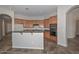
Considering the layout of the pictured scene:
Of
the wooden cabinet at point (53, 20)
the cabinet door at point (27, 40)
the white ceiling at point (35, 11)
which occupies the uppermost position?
the white ceiling at point (35, 11)

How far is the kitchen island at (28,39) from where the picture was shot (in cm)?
264

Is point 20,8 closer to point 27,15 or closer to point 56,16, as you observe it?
point 27,15

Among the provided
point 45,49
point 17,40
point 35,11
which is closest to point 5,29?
point 17,40

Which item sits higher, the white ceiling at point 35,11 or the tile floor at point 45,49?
the white ceiling at point 35,11

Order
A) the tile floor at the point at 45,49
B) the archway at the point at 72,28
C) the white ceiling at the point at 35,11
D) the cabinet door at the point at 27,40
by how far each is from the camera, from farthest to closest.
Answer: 1. the cabinet door at the point at 27,40
2. the archway at the point at 72,28
3. the tile floor at the point at 45,49
4. the white ceiling at the point at 35,11

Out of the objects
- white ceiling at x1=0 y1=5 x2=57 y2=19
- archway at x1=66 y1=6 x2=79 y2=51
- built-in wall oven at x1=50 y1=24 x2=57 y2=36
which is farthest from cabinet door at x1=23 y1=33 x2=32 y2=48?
archway at x1=66 y1=6 x2=79 y2=51

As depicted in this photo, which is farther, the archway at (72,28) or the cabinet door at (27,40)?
the cabinet door at (27,40)

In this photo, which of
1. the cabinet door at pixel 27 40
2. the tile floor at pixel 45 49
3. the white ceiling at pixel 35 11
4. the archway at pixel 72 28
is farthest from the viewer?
the cabinet door at pixel 27 40

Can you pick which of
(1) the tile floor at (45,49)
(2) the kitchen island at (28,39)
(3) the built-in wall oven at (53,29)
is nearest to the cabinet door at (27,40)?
(2) the kitchen island at (28,39)

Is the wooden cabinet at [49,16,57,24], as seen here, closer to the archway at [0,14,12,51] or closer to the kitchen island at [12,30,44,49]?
the kitchen island at [12,30,44,49]

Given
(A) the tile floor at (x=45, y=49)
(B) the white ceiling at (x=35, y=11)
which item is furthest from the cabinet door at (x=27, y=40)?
(B) the white ceiling at (x=35, y=11)

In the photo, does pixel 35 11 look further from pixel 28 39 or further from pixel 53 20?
pixel 28 39

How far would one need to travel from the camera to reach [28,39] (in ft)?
9.10

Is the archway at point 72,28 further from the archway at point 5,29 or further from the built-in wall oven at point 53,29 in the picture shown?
the archway at point 5,29
